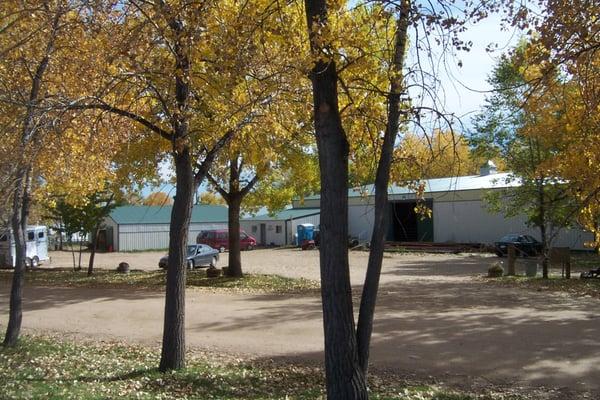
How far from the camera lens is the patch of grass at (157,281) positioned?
21.9 meters

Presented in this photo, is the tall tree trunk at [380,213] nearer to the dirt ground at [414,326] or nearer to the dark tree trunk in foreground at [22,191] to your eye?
the dirt ground at [414,326]

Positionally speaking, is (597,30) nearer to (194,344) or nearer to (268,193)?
(194,344)

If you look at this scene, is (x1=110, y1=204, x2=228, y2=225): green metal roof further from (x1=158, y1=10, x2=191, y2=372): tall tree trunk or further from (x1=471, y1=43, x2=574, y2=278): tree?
(x1=158, y1=10, x2=191, y2=372): tall tree trunk

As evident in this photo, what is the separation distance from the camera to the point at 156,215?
194 feet

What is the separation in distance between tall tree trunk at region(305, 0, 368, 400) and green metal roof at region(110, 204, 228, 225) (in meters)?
49.8

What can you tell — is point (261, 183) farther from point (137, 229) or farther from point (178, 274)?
point (137, 229)

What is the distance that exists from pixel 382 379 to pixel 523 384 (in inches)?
74.8

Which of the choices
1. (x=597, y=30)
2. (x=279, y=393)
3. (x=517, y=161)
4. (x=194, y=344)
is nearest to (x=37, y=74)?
(x=194, y=344)

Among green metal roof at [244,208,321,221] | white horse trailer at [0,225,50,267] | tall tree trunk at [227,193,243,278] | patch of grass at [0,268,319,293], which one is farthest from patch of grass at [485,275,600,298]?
green metal roof at [244,208,321,221]

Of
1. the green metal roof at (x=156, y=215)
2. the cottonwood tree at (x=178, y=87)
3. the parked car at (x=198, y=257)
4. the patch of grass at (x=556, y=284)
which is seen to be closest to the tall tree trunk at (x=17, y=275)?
the cottonwood tree at (x=178, y=87)

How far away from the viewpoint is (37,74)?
10273mm

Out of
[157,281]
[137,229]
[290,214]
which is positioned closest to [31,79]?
[157,281]

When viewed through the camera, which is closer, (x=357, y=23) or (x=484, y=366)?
(x=357, y=23)

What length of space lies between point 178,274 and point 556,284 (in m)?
15.4
